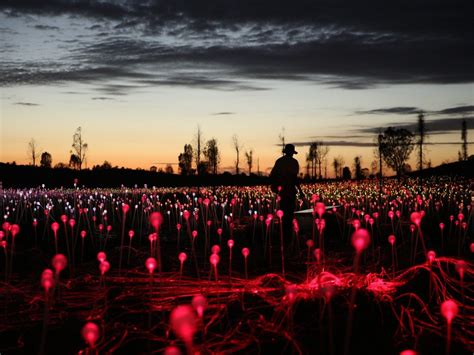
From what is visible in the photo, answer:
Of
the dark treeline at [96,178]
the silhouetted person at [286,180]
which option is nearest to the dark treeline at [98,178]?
the dark treeline at [96,178]

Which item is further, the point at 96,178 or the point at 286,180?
the point at 96,178

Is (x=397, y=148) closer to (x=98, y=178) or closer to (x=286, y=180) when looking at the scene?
(x=98, y=178)

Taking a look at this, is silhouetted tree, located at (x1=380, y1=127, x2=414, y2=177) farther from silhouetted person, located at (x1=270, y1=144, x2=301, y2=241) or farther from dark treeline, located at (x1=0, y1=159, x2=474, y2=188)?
silhouetted person, located at (x1=270, y1=144, x2=301, y2=241)

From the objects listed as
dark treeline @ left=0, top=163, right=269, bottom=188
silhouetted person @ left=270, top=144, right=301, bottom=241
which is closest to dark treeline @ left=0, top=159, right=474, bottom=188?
dark treeline @ left=0, top=163, right=269, bottom=188

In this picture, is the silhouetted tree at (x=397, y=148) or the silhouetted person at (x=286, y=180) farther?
the silhouetted tree at (x=397, y=148)

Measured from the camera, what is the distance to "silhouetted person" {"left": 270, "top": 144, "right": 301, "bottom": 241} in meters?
13.2

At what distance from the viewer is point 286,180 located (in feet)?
43.5

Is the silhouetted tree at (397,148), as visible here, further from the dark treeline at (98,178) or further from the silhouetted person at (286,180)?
the silhouetted person at (286,180)

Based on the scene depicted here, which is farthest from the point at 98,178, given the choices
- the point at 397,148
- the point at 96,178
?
the point at 397,148

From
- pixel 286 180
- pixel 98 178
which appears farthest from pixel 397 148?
pixel 286 180

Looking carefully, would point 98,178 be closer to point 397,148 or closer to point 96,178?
point 96,178

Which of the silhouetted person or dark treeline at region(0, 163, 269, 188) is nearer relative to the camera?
the silhouetted person

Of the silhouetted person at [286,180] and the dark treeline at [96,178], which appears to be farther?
the dark treeline at [96,178]

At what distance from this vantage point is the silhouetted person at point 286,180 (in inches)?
521
